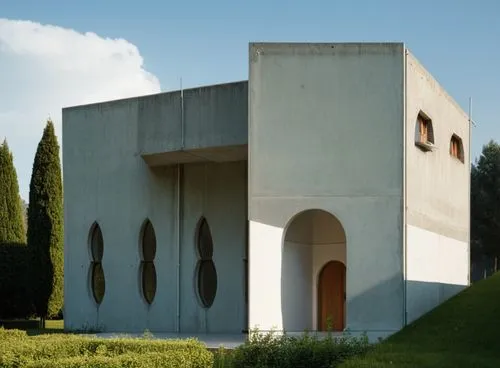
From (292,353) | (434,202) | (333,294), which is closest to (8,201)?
(333,294)

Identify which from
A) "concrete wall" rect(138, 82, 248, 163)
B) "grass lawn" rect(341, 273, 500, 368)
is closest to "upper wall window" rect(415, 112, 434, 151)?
"grass lawn" rect(341, 273, 500, 368)

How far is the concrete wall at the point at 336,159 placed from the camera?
17250 mm

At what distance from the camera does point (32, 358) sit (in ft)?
46.6

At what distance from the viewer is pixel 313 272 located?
20.6 meters

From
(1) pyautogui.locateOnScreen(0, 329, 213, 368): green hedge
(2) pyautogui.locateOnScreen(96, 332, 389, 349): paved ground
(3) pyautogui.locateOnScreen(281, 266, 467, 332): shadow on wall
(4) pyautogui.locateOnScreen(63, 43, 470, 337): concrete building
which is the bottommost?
(2) pyautogui.locateOnScreen(96, 332, 389, 349): paved ground

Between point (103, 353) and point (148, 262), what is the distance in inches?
329

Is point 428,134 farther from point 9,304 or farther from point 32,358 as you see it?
point 9,304

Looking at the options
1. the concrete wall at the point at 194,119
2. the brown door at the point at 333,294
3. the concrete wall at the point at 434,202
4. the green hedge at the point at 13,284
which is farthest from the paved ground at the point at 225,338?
the green hedge at the point at 13,284

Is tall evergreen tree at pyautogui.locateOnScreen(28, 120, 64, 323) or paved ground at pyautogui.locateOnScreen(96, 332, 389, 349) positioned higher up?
tall evergreen tree at pyautogui.locateOnScreen(28, 120, 64, 323)

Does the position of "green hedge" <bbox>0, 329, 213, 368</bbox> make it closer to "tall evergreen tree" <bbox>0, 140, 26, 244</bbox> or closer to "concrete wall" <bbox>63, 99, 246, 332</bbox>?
"concrete wall" <bbox>63, 99, 246, 332</bbox>

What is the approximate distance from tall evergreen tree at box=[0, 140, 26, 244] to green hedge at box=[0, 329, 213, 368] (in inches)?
649

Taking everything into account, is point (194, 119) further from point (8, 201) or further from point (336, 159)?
point (8, 201)

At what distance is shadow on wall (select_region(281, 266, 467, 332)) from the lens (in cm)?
1717

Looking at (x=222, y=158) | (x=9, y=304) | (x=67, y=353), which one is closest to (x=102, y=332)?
(x=222, y=158)
